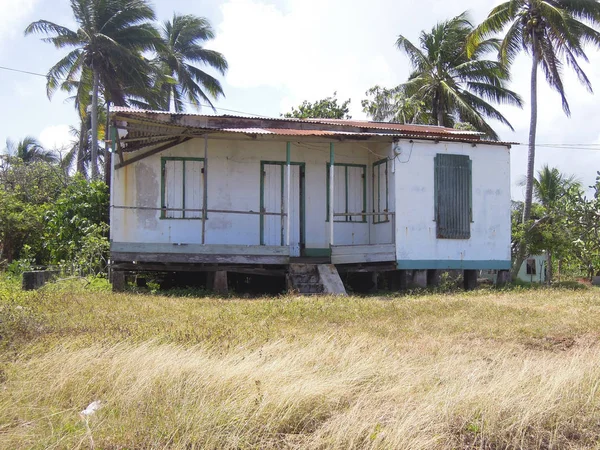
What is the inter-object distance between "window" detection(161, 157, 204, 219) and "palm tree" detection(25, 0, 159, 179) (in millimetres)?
13420

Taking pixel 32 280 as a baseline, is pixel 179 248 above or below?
above

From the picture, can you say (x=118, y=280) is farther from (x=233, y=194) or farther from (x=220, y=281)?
(x=233, y=194)

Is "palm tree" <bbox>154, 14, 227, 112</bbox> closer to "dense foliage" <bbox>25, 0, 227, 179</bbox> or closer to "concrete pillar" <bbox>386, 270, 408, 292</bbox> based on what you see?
"dense foliage" <bbox>25, 0, 227, 179</bbox>

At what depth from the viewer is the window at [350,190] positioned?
14.2 meters

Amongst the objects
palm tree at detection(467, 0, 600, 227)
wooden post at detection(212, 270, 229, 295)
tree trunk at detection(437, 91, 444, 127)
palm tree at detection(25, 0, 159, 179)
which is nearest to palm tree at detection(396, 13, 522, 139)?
tree trunk at detection(437, 91, 444, 127)

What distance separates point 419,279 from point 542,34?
34.3 ft

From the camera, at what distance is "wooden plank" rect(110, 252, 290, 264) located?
11914mm

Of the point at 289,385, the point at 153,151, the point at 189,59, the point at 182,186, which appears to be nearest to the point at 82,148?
the point at 189,59

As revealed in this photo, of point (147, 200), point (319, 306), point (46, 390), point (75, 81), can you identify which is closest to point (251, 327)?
point (319, 306)

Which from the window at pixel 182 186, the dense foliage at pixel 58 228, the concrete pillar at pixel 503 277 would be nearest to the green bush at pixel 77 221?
the dense foliage at pixel 58 228

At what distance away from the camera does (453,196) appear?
13.5 m

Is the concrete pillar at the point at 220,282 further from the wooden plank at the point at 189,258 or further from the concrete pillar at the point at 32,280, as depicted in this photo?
the concrete pillar at the point at 32,280

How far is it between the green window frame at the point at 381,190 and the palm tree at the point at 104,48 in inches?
591

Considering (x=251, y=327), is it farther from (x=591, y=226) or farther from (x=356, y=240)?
(x=591, y=226)
